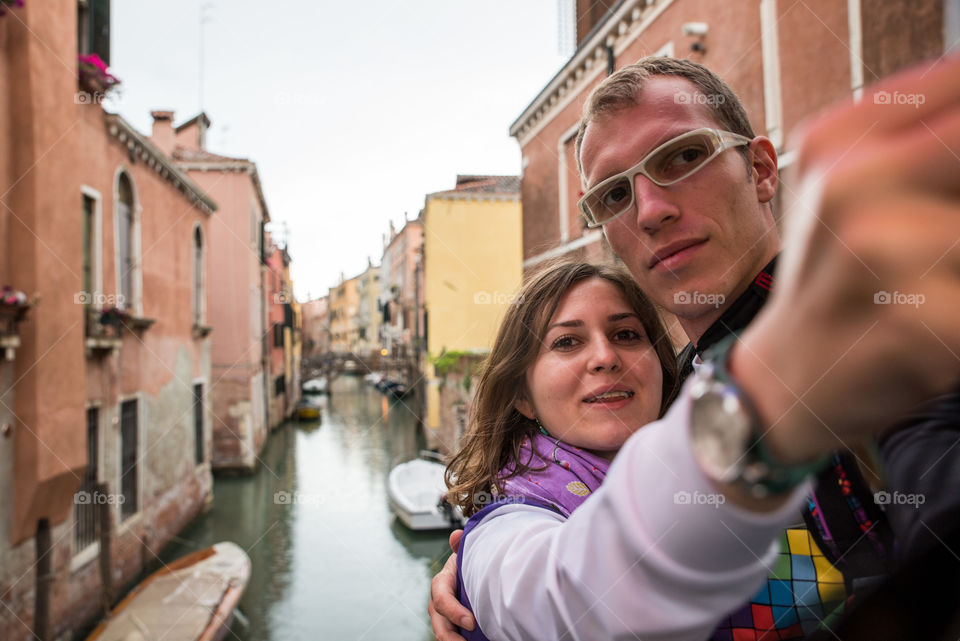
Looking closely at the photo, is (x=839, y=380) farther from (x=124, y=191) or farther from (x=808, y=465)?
(x=124, y=191)

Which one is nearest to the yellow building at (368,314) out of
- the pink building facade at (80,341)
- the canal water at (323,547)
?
the canal water at (323,547)

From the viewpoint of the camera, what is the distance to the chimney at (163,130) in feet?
46.3

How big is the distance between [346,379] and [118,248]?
4015 cm

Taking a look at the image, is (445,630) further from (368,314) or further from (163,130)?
(368,314)

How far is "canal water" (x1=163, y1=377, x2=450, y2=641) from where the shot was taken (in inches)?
353

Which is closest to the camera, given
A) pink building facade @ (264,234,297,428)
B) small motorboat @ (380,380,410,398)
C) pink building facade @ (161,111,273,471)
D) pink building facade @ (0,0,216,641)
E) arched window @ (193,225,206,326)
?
pink building facade @ (0,0,216,641)

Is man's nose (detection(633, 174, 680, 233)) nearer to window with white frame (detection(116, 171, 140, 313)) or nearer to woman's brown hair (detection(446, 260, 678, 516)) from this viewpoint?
woman's brown hair (detection(446, 260, 678, 516))

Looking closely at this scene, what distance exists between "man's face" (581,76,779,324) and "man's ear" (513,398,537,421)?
35 centimetres

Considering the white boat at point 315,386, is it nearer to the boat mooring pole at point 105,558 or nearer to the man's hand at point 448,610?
the boat mooring pole at point 105,558

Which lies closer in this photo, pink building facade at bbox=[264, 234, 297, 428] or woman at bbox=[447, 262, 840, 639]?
woman at bbox=[447, 262, 840, 639]

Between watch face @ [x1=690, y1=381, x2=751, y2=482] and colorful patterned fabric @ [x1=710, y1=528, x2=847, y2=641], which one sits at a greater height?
watch face @ [x1=690, y1=381, x2=751, y2=482]

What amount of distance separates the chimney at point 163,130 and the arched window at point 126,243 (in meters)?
6.61

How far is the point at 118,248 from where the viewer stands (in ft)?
25.9

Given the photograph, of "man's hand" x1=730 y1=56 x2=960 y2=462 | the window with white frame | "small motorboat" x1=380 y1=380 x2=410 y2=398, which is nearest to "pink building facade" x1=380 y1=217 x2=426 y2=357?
"small motorboat" x1=380 y1=380 x2=410 y2=398
